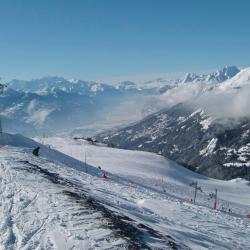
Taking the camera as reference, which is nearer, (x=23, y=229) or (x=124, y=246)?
(x=124, y=246)

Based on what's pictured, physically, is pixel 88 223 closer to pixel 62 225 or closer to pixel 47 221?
pixel 62 225

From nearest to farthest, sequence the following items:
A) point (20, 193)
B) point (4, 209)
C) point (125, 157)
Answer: point (4, 209) < point (20, 193) < point (125, 157)

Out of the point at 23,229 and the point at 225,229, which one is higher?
the point at 23,229

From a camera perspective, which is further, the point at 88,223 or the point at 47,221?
the point at 47,221

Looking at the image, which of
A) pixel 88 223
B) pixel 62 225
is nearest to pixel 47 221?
pixel 62 225

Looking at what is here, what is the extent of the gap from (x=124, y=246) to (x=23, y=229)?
15.9ft

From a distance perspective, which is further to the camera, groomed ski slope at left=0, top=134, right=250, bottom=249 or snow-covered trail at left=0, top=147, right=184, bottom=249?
Answer: groomed ski slope at left=0, top=134, right=250, bottom=249

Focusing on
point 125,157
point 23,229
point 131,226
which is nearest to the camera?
point 23,229

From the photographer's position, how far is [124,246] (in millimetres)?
15508

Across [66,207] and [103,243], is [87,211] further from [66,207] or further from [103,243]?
[103,243]

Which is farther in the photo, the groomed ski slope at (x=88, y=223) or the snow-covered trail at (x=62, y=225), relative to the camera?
the groomed ski slope at (x=88, y=223)

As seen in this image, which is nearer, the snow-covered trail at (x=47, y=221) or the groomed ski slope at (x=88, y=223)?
the snow-covered trail at (x=47, y=221)

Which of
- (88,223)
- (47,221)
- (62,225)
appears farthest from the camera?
(47,221)

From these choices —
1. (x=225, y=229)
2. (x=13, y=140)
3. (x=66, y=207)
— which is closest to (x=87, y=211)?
(x=66, y=207)
